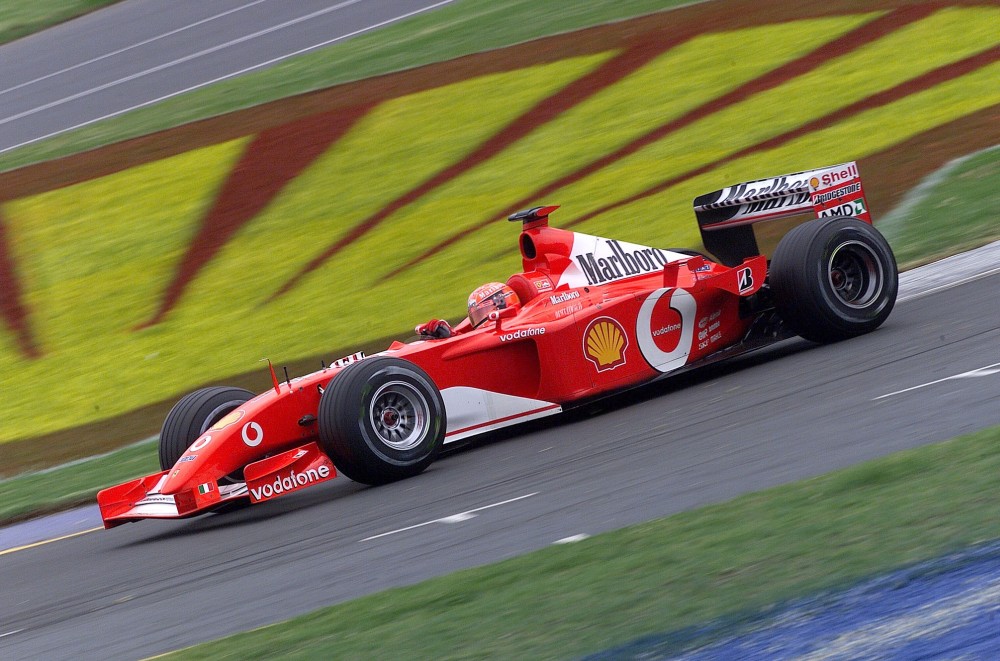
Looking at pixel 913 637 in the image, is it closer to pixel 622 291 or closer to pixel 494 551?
pixel 494 551

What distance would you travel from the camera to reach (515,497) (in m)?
7.06

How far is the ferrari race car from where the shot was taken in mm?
7996

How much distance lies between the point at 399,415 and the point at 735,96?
1013 centimetres

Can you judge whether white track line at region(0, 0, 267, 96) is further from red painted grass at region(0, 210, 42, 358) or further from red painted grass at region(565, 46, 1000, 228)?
red painted grass at region(565, 46, 1000, 228)

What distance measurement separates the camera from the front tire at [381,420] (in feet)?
25.7

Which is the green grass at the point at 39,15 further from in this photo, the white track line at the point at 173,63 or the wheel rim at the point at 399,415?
the wheel rim at the point at 399,415

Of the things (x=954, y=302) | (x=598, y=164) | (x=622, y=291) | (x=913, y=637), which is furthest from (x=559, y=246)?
(x=598, y=164)

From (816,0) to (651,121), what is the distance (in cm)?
474

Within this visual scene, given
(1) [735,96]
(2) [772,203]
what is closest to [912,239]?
(2) [772,203]

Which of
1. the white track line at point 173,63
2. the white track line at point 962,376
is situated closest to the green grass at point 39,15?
the white track line at point 173,63

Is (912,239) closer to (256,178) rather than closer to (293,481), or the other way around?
(293,481)

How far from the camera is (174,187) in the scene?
17.8 m

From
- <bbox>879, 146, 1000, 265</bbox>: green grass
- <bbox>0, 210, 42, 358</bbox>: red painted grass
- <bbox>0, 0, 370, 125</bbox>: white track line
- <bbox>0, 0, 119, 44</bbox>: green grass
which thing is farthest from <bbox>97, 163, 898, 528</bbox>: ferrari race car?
<bbox>0, 0, 119, 44</bbox>: green grass

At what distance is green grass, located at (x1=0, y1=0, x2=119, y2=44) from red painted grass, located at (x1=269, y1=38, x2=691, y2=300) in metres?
15.3
